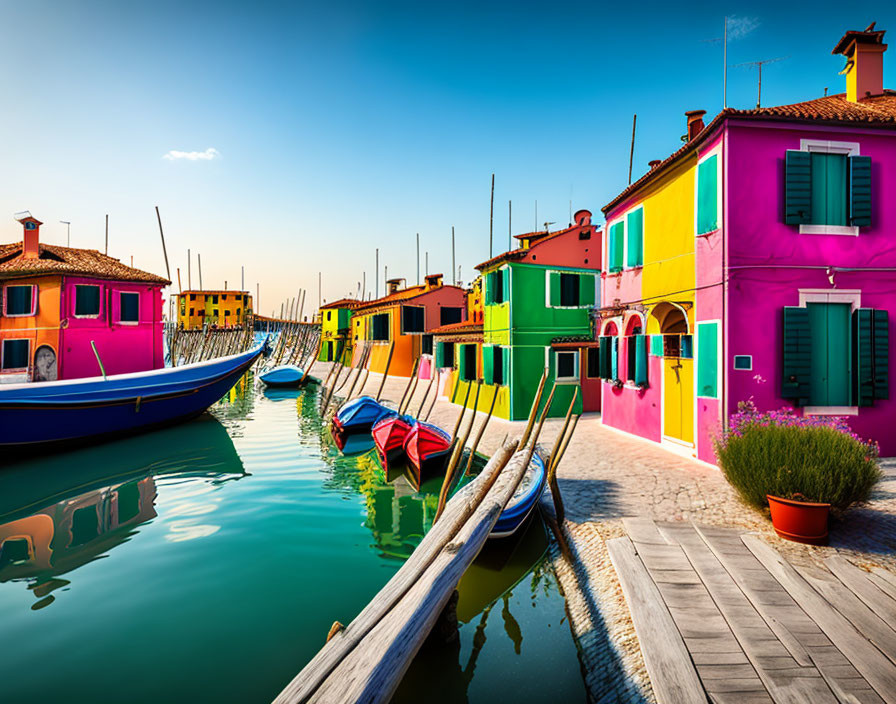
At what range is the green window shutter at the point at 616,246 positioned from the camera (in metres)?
12.6

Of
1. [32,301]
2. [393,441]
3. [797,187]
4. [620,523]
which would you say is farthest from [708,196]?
[32,301]

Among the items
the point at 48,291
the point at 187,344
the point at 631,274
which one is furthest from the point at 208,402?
the point at 187,344

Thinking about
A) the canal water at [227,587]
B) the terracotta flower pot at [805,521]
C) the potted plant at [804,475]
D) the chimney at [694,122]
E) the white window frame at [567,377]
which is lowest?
the canal water at [227,587]

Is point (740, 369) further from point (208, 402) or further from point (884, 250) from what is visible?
point (208, 402)

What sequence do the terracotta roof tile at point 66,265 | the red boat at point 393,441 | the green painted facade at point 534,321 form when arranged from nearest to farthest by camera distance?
the red boat at point 393,441
the green painted facade at point 534,321
the terracotta roof tile at point 66,265

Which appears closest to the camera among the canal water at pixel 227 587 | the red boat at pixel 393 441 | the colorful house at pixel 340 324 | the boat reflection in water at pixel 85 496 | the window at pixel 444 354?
the canal water at pixel 227 587

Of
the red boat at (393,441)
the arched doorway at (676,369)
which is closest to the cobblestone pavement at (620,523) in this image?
the arched doorway at (676,369)

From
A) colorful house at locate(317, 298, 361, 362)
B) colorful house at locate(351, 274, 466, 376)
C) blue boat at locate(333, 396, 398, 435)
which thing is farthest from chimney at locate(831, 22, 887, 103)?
colorful house at locate(317, 298, 361, 362)

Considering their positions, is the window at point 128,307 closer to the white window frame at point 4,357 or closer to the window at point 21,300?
the window at point 21,300

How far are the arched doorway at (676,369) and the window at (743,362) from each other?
99 cm

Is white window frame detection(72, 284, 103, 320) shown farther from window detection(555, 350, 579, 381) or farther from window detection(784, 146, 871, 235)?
window detection(784, 146, 871, 235)

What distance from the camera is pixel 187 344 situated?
141 feet

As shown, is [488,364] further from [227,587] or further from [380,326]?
[380,326]

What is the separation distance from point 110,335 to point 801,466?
2359cm
